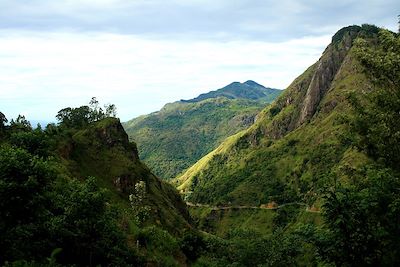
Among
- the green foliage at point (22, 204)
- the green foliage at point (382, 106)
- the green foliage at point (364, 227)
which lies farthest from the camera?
the green foliage at point (22, 204)

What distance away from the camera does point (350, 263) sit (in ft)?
92.7

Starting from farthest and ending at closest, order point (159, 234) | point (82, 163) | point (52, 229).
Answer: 1. point (82, 163)
2. point (159, 234)
3. point (52, 229)

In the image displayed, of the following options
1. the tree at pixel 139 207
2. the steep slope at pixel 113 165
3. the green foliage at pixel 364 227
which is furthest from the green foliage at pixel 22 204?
the steep slope at pixel 113 165

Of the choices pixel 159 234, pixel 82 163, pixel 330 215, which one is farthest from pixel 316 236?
pixel 82 163

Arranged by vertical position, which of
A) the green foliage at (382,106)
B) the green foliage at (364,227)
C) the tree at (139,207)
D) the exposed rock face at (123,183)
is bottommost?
the tree at (139,207)

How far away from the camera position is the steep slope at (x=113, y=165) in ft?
434

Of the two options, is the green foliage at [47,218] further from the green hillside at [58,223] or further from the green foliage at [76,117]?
the green foliage at [76,117]

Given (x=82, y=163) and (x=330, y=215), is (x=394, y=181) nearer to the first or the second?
(x=330, y=215)

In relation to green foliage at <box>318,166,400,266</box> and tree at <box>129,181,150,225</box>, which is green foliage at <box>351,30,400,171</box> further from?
tree at <box>129,181,150,225</box>

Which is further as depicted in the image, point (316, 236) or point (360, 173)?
point (360, 173)

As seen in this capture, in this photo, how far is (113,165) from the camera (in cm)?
14662

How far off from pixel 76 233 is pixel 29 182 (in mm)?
8888

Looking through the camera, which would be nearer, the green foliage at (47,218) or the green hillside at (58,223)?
the green foliage at (47,218)

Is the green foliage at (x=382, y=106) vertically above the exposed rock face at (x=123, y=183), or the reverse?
the green foliage at (x=382, y=106)
